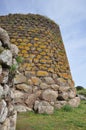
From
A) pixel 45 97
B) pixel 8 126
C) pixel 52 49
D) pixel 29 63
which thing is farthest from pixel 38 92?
pixel 8 126

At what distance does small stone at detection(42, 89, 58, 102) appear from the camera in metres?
9.12

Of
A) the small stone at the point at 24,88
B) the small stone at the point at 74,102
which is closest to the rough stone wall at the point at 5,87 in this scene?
the small stone at the point at 24,88

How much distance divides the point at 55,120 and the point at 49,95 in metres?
1.74

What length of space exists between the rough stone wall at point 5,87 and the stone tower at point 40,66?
3.24m

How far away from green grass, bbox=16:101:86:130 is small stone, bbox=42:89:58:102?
0.46m

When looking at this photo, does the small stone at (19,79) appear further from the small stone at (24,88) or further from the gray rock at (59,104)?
the gray rock at (59,104)

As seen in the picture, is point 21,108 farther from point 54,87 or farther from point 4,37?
point 4,37

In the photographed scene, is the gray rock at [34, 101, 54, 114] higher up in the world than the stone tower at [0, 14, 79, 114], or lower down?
lower down

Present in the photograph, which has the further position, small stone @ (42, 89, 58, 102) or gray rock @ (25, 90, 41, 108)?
small stone @ (42, 89, 58, 102)

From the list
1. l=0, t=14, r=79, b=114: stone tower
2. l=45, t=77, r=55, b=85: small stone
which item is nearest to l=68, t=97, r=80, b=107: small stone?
l=0, t=14, r=79, b=114: stone tower

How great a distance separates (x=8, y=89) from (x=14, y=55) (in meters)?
0.83

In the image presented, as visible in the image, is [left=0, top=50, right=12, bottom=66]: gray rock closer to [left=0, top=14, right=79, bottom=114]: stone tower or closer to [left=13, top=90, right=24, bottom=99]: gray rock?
[left=0, top=14, right=79, bottom=114]: stone tower

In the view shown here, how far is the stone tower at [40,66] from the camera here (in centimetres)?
900

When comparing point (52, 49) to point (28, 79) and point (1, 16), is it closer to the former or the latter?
point (28, 79)
